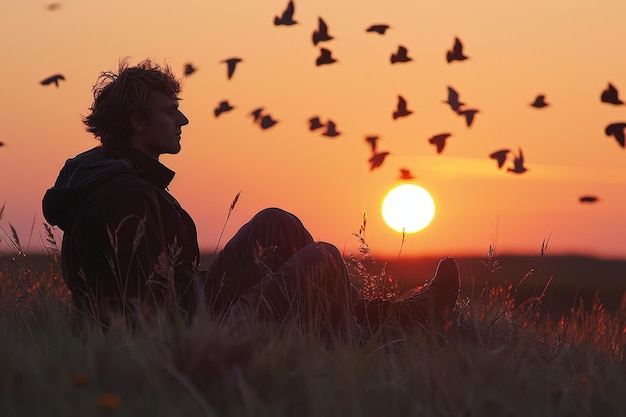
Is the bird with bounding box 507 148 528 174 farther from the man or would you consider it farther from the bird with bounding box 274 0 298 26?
the bird with bounding box 274 0 298 26

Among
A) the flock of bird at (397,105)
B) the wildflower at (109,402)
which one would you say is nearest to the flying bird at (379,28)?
the flock of bird at (397,105)

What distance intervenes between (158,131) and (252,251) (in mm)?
952

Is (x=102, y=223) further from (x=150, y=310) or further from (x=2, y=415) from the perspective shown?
(x=2, y=415)

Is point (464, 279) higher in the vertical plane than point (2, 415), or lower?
higher

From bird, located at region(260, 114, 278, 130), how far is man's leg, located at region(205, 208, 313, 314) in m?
0.99

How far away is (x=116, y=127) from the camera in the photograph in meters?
5.57

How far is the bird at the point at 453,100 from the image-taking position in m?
6.04

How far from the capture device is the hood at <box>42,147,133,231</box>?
16.3 feet

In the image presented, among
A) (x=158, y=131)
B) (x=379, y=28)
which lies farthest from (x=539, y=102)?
(x=158, y=131)

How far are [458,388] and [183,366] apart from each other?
98 cm

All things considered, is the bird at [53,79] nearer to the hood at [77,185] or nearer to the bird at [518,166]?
the hood at [77,185]

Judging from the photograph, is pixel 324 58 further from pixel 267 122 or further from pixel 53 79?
pixel 53 79

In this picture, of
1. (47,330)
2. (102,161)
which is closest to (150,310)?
(47,330)

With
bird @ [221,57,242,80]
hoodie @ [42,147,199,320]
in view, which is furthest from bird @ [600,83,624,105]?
hoodie @ [42,147,199,320]
